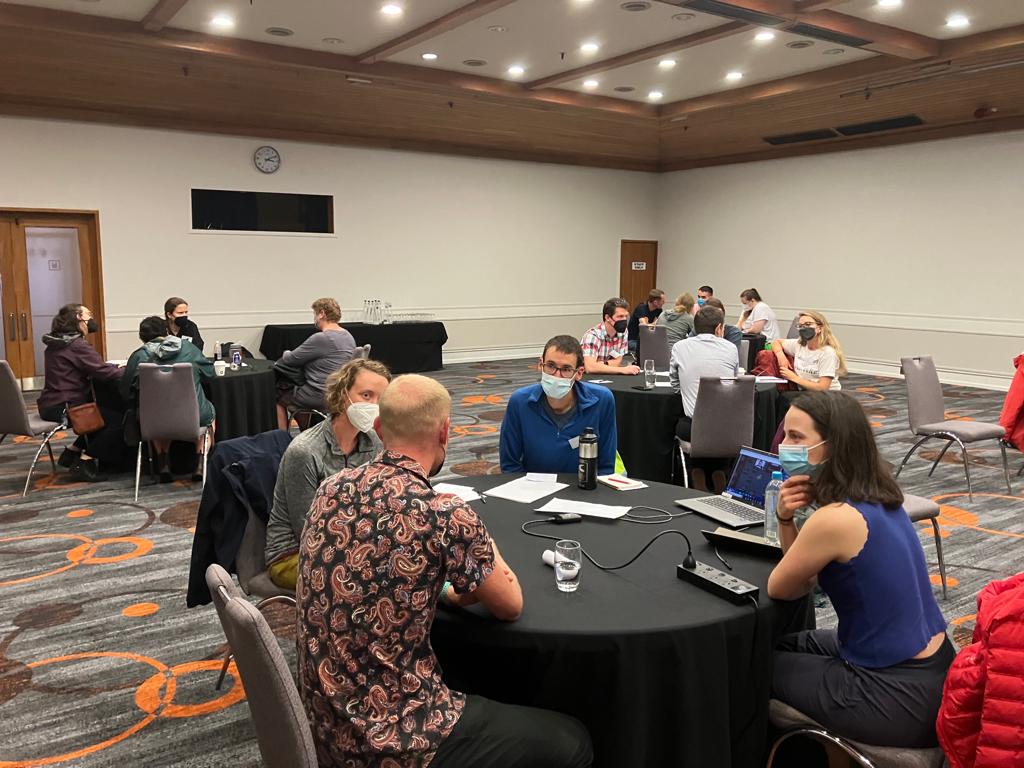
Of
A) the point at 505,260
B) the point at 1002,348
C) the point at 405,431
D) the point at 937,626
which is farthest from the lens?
the point at 505,260

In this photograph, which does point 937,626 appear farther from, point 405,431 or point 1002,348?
point 1002,348

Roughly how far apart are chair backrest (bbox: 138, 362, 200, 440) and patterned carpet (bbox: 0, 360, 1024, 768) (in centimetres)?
48

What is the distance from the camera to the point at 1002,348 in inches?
438

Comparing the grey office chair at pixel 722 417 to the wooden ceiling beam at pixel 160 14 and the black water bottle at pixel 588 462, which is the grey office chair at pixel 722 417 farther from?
the wooden ceiling beam at pixel 160 14

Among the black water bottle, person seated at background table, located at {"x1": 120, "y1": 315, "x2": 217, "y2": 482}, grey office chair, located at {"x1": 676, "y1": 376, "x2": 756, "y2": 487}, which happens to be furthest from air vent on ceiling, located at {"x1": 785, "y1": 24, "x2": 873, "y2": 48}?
the black water bottle

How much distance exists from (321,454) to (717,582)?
148 cm

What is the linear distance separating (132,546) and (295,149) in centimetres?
828

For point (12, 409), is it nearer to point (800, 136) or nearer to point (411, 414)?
point (411, 414)

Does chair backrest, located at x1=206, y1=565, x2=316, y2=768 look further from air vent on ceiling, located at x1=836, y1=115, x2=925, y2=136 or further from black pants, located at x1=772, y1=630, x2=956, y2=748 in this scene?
air vent on ceiling, located at x1=836, y1=115, x2=925, y2=136

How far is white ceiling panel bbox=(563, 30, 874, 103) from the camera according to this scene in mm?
8977

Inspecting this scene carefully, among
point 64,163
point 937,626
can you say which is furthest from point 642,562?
point 64,163

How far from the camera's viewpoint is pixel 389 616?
5.58 feet

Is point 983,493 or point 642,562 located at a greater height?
point 642,562

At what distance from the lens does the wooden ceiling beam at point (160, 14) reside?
7367mm
